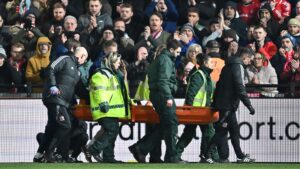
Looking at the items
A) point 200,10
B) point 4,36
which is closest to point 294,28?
point 200,10

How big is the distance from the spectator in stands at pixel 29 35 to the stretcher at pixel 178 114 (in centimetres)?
355

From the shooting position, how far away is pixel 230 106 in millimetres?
25609

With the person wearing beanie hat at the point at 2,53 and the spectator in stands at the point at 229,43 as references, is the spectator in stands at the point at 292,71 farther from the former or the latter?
the person wearing beanie hat at the point at 2,53

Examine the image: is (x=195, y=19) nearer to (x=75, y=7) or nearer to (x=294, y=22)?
(x=294, y=22)

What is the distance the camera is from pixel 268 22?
3028cm

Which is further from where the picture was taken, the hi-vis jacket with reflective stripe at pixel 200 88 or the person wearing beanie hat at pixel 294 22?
the person wearing beanie hat at pixel 294 22

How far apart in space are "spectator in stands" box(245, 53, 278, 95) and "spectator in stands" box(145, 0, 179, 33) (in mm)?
2649

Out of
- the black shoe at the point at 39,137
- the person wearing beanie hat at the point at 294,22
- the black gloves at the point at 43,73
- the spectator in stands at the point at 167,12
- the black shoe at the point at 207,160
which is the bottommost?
the black shoe at the point at 207,160

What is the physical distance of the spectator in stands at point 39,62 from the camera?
1090 inches

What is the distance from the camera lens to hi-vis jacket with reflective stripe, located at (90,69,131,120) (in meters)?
24.9

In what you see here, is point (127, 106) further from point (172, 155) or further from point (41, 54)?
point (41, 54)

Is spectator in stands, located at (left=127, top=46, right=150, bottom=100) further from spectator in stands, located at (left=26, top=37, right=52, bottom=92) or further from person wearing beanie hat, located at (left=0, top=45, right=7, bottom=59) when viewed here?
person wearing beanie hat, located at (left=0, top=45, right=7, bottom=59)

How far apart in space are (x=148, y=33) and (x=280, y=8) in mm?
3165

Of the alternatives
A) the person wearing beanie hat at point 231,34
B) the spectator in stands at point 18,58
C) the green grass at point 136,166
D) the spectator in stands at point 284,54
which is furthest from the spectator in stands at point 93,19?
the green grass at point 136,166
